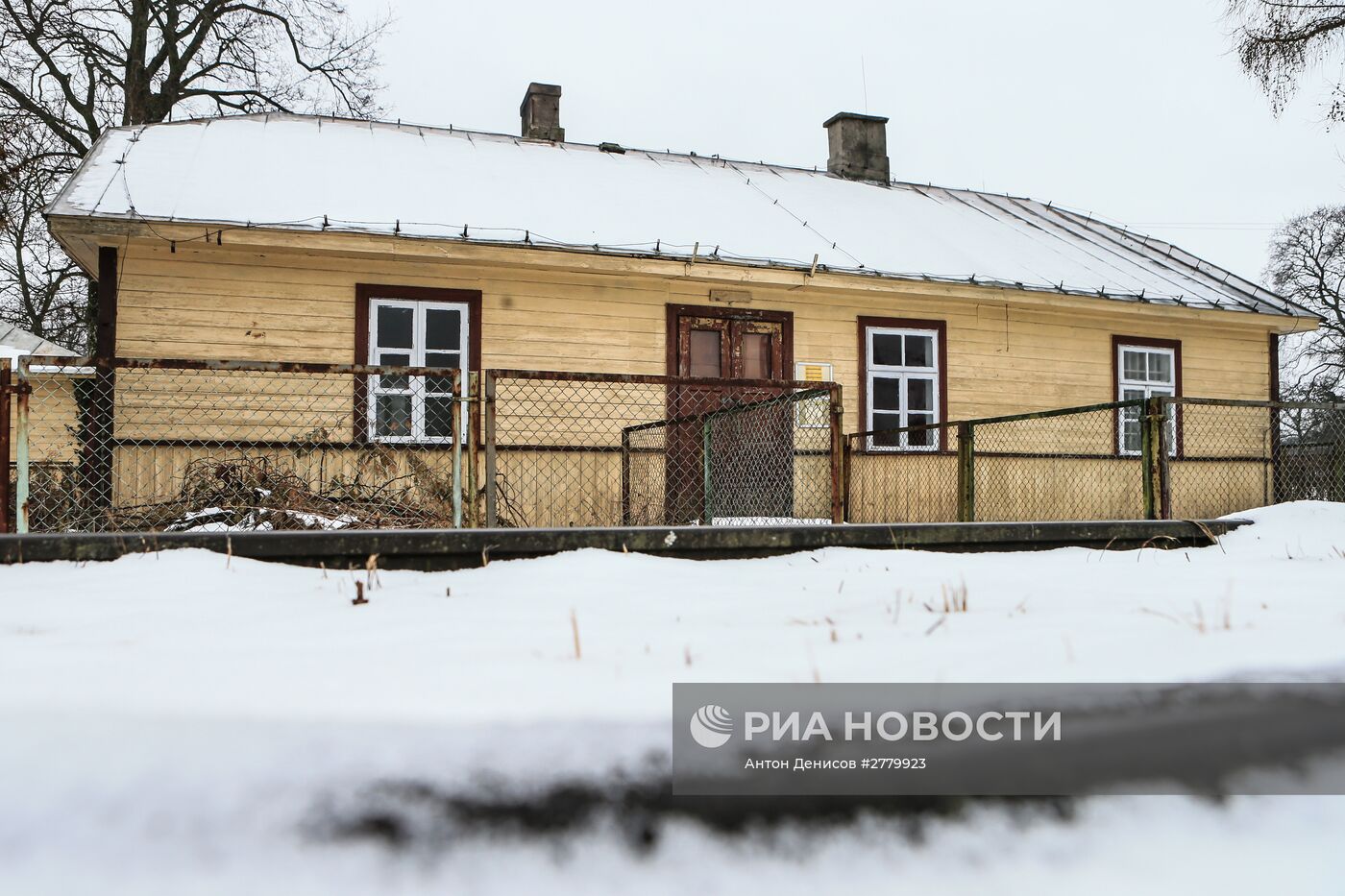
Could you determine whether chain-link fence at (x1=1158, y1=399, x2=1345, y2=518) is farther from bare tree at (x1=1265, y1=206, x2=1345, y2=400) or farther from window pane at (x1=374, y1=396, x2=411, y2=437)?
bare tree at (x1=1265, y1=206, x2=1345, y2=400)

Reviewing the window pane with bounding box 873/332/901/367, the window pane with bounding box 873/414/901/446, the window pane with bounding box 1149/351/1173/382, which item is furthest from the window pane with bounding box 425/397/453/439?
the window pane with bounding box 1149/351/1173/382

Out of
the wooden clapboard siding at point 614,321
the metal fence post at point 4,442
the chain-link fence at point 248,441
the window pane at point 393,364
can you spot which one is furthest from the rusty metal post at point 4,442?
the window pane at point 393,364

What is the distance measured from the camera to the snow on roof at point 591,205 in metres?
8.34

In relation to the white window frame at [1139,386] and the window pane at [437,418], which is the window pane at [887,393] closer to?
the white window frame at [1139,386]

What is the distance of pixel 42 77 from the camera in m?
15.9

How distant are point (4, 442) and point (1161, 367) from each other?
11.6 meters

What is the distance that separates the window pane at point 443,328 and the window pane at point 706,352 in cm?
237

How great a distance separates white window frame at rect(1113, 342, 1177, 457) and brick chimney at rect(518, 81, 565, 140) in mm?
7941

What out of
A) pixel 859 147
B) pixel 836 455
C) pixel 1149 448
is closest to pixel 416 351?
pixel 836 455

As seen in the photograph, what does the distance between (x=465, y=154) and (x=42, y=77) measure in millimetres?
10274

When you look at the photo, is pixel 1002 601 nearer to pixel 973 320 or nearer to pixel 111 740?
pixel 111 740

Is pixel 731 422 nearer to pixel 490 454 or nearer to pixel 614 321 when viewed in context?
pixel 614 321

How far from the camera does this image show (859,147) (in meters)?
13.7

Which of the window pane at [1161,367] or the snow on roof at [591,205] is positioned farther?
the window pane at [1161,367]
